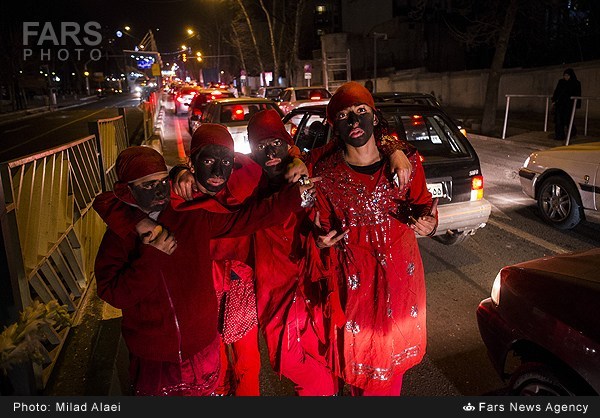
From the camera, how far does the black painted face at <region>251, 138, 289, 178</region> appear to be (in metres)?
2.69

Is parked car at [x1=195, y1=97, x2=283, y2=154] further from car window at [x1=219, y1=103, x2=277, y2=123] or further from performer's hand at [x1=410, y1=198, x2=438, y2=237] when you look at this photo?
performer's hand at [x1=410, y1=198, x2=438, y2=237]

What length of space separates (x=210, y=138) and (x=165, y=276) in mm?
701

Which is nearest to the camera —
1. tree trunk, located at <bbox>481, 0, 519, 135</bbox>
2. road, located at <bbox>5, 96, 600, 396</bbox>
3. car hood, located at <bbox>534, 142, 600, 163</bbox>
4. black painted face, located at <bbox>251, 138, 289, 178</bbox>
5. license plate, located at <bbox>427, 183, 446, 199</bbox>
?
black painted face, located at <bbox>251, 138, 289, 178</bbox>

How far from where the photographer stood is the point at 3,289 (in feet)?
8.18

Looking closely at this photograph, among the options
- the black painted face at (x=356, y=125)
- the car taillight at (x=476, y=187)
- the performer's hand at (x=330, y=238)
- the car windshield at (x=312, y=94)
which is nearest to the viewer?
the performer's hand at (x=330, y=238)

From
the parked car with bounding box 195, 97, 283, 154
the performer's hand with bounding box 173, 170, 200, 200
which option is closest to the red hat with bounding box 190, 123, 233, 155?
the performer's hand with bounding box 173, 170, 200, 200

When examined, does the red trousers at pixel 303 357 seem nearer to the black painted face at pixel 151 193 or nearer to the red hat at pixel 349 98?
the black painted face at pixel 151 193

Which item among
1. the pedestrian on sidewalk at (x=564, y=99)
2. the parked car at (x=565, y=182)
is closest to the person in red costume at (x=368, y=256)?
the parked car at (x=565, y=182)

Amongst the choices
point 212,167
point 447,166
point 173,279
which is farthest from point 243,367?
point 447,166

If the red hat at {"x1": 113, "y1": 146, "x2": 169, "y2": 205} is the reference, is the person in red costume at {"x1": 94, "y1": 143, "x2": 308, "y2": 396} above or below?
below

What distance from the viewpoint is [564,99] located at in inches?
510

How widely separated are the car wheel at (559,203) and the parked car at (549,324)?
3.79 m

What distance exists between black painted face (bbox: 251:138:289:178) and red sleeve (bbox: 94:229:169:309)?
2.79 ft

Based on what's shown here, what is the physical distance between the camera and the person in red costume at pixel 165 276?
2023 mm
